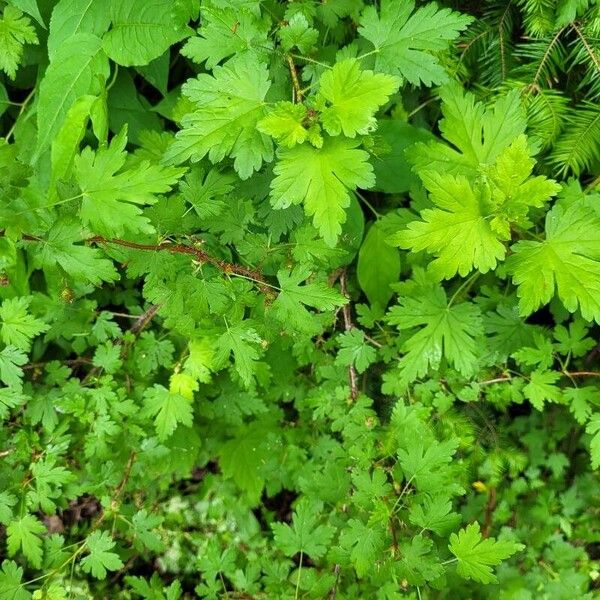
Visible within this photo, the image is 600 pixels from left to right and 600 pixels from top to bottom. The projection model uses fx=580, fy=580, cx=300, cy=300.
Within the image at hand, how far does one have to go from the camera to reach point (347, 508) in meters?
2.04

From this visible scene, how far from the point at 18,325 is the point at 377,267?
116 cm

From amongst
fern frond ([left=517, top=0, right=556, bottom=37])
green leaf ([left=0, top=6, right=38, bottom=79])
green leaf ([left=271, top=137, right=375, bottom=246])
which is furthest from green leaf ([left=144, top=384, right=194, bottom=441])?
fern frond ([left=517, top=0, right=556, bottom=37])

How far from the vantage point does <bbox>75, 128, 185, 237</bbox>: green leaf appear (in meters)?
1.42

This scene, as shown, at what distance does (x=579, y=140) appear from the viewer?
5.45 ft

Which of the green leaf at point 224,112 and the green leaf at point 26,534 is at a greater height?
the green leaf at point 224,112

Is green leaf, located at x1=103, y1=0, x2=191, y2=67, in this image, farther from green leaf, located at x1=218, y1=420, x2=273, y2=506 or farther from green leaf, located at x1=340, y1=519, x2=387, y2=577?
green leaf, located at x1=340, y1=519, x2=387, y2=577

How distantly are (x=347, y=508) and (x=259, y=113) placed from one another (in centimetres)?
136

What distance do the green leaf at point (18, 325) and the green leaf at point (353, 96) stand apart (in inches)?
42.4

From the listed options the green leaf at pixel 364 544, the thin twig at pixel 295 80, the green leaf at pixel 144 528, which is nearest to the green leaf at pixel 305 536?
the green leaf at pixel 364 544

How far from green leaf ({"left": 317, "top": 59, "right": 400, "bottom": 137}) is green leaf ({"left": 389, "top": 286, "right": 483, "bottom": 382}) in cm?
60

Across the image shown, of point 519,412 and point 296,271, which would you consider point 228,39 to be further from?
point 519,412

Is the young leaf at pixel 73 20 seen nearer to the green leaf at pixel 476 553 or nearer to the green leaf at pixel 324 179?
the green leaf at pixel 324 179

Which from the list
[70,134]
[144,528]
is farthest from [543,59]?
[144,528]

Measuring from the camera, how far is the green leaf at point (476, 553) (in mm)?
1518
